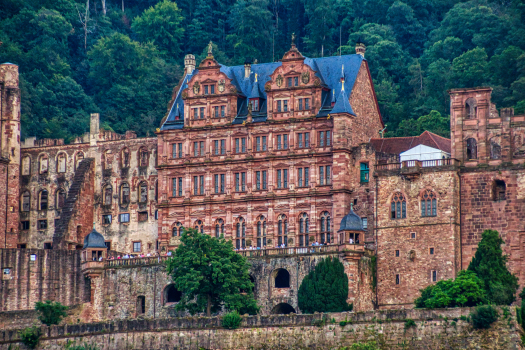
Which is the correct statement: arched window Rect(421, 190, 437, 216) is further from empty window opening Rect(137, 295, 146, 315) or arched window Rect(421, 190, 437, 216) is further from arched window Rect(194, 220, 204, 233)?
empty window opening Rect(137, 295, 146, 315)

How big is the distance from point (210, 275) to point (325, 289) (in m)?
8.28

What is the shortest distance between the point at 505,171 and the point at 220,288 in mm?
22191

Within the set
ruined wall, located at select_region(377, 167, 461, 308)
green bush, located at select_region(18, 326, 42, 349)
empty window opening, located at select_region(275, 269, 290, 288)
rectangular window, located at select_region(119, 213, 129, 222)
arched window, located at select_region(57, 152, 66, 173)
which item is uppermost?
arched window, located at select_region(57, 152, 66, 173)

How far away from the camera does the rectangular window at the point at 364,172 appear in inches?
4695

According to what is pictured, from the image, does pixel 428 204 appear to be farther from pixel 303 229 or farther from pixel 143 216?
pixel 143 216

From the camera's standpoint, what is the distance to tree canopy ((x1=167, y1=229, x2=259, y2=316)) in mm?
112062

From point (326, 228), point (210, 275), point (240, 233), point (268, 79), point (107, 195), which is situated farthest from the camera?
point (107, 195)

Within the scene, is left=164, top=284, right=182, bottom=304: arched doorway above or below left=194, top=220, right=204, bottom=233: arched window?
below

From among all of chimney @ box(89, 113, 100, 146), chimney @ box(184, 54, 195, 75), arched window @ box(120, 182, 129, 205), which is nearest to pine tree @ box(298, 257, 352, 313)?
arched window @ box(120, 182, 129, 205)

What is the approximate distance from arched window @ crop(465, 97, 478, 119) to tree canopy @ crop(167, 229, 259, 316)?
19728 millimetres

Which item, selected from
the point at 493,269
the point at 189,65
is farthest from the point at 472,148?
the point at 189,65

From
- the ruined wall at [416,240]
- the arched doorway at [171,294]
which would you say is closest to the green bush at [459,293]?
the ruined wall at [416,240]

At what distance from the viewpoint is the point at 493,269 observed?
353ft

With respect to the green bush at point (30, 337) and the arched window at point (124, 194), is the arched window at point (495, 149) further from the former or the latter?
the green bush at point (30, 337)
